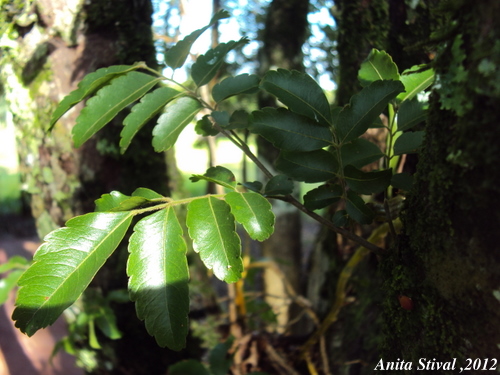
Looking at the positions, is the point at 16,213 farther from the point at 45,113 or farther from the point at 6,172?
the point at 45,113

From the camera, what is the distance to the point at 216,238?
577 millimetres

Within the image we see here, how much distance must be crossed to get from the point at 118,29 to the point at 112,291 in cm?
89

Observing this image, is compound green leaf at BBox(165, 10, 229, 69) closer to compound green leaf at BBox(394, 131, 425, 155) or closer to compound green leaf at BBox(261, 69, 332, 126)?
compound green leaf at BBox(261, 69, 332, 126)

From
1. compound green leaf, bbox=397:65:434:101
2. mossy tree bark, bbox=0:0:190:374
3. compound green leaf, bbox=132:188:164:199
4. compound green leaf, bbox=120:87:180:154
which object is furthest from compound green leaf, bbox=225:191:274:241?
mossy tree bark, bbox=0:0:190:374

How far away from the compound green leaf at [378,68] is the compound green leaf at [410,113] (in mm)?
68

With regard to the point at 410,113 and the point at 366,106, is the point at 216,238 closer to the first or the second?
the point at 366,106

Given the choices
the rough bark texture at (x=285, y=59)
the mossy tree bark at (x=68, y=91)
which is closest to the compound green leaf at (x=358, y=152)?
the mossy tree bark at (x=68, y=91)

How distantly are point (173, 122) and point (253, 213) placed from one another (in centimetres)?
28

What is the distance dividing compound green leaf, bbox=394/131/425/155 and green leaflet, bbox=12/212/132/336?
0.49 m

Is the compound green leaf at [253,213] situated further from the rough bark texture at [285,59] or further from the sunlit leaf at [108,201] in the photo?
the rough bark texture at [285,59]

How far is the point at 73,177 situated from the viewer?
1351 mm

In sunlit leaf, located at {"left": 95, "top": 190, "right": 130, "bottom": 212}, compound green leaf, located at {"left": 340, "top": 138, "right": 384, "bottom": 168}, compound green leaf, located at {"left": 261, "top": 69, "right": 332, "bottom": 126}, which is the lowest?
sunlit leaf, located at {"left": 95, "top": 190, "right": 130, "bottom": 212}

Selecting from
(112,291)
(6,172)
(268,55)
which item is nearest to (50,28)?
(112,291)

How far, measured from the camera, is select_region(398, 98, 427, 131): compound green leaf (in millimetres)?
714
